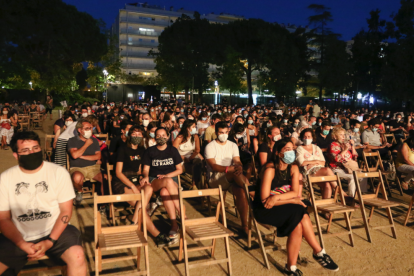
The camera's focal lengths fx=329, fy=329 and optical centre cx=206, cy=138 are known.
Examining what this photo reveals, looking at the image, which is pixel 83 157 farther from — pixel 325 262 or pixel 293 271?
pixel 325 262

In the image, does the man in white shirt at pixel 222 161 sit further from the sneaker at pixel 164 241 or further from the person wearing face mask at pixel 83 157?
the person wearing face mask at pixel 83 157

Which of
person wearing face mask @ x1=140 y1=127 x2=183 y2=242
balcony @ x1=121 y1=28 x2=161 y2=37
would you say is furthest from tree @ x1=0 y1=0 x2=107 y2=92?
balcony @ x1=121 y1=28 x2=161 y2=37

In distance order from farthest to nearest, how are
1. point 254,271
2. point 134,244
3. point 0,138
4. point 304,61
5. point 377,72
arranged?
point 304,61, point 377,72, point 0,138, point 254,271, point 134,244

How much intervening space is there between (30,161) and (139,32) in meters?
81.4

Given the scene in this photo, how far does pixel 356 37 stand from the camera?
1561 inches

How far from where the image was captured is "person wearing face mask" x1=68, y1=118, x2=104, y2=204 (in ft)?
18.6

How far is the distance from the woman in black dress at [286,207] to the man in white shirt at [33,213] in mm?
2139

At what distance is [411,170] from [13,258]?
655 centimetres

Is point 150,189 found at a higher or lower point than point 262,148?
lower

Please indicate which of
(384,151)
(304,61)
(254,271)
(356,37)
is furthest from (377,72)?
(254,271)

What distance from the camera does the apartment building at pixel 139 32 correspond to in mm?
77375

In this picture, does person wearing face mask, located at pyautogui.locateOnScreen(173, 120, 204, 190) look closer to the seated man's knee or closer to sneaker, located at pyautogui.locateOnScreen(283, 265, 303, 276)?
the seated man's knee

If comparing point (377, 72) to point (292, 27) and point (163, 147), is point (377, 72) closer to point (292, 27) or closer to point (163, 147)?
point (163, 147)

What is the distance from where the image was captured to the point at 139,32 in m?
78.9
